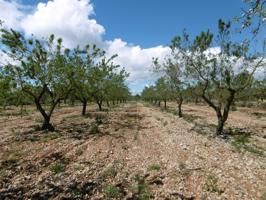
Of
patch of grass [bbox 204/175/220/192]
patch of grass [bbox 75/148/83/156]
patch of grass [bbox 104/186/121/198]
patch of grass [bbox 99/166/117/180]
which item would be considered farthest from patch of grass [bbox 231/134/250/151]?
patch of grass [bbox 75/148/83/156]

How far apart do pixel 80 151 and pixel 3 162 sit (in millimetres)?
5044

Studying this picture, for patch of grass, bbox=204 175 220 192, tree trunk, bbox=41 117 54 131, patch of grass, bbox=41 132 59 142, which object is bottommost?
patch of grass, bbox=204 175 220 192

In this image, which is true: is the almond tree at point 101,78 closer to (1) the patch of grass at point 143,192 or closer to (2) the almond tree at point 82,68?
(2) the almond tree at point 82,68

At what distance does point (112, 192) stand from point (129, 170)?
124 inches

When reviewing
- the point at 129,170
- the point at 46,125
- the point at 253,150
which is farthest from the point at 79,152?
the point at 253,150

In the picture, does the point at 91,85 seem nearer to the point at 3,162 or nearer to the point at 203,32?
the point at 203,32

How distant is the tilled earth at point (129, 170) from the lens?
1064 cm

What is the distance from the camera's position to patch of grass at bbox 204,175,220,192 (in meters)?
10.7

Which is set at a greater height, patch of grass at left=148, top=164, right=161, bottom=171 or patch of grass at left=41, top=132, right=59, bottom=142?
patch of grass at left=41, top=132, right=59, bottom=142

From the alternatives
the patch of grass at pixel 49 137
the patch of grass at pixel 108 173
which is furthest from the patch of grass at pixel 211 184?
the patch of grass at pixel 49 137

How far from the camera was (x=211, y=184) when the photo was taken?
11242mm

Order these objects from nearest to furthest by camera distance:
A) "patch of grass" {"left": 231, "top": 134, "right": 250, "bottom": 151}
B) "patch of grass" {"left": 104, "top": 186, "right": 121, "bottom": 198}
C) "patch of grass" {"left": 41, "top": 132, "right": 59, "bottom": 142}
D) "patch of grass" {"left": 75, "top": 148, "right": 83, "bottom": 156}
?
"patch of grass" {"left": 104, "top": 186, "right": 121, "bottom": 198} → "patch of grass" {"left": 75, "top": 148, "right": 83, "bottom": 156} → "patch of grass" {"left": 231, "top": 134, "right": 250, "bottom": 151} → "patch of grass" {"left": 41, "top": 132, "right": 59, "bottom": 142}

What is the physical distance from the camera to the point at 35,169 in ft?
45.0

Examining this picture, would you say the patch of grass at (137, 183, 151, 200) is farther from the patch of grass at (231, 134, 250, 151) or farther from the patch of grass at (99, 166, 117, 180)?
the patch of grass at (231, 134, 250, 151)
